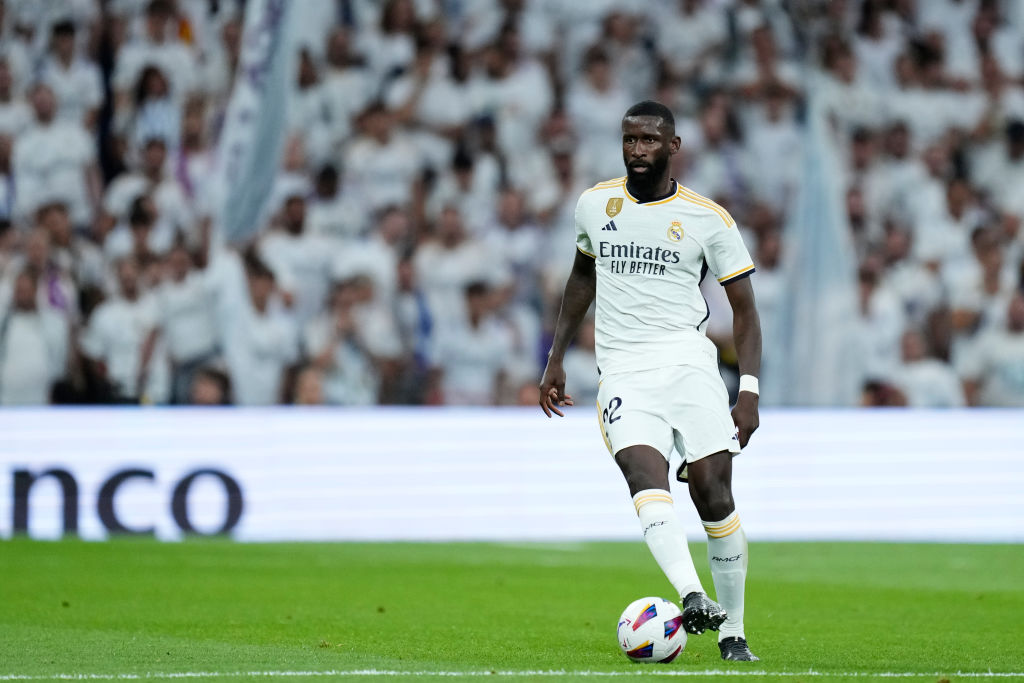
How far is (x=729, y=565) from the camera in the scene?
617 cm

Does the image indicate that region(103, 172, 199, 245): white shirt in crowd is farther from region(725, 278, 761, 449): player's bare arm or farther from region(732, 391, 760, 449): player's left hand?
region(732, 391, 760, 449): player's left hand

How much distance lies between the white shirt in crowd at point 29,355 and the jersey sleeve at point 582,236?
28.4 ft

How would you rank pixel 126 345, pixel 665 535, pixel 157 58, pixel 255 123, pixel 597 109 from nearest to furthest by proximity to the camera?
pixel 665 535 → pixel 126 345 → pixel 255 123 → pixel 157 58 → pixel 597 109

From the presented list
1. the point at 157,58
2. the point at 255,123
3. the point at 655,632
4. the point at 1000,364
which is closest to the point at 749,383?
the point at 655,632

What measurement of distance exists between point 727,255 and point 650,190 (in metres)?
0.39

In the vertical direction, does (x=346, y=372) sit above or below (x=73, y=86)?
below

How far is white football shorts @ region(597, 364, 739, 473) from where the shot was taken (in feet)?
19.9

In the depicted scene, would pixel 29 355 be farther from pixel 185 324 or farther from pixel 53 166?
pixel 53 166

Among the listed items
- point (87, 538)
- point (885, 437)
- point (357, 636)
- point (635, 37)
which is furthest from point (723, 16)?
point (357, 636)

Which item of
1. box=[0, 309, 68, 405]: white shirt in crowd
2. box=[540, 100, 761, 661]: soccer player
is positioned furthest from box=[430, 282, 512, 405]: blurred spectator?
box=[540, 100, 761, 661]: soccer player

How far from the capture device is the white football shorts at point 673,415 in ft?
19.9

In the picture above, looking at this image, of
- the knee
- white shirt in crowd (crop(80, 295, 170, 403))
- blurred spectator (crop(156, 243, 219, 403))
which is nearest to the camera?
the knee

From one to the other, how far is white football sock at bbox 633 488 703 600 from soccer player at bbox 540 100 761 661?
1 centimetres

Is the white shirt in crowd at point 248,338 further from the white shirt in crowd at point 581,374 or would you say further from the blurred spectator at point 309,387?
the white shirt in crowd at point 581,374
